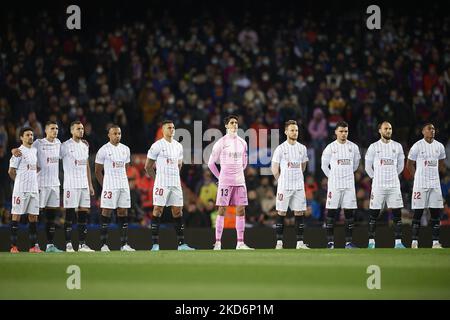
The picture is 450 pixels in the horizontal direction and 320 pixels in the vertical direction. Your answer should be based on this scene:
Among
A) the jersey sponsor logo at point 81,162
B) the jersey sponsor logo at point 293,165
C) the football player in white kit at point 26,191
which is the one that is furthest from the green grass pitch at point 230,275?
the jersey sponsor logo at point 81,162

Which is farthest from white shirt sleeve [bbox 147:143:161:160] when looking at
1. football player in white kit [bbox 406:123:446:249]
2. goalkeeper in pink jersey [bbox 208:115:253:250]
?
football player in white kit [bbox 406:123:446:249]

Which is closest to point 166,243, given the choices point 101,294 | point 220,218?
point 220,218

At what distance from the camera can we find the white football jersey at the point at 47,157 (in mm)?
20891

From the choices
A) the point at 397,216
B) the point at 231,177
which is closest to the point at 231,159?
the point at 231,177

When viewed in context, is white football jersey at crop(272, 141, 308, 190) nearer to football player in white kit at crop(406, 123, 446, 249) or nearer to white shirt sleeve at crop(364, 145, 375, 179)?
white shirt sleeve at crop(364, 145, 375, 179)

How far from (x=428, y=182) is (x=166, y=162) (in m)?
5.29

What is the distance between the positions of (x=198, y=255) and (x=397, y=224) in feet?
14.6

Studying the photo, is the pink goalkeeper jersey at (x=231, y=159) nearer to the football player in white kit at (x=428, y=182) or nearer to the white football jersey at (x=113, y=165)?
the white football jersey at (x=113, y=165)

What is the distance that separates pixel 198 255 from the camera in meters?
18.7

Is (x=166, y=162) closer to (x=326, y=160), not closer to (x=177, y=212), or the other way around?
(x=177, y=212)

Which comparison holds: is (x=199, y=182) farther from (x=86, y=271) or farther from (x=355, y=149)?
(x=86, y=271)

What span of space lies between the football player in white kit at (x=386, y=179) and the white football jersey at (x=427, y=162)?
1.27ft

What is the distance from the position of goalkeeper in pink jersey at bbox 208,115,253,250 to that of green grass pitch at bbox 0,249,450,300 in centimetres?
161

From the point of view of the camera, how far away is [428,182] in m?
21.1
